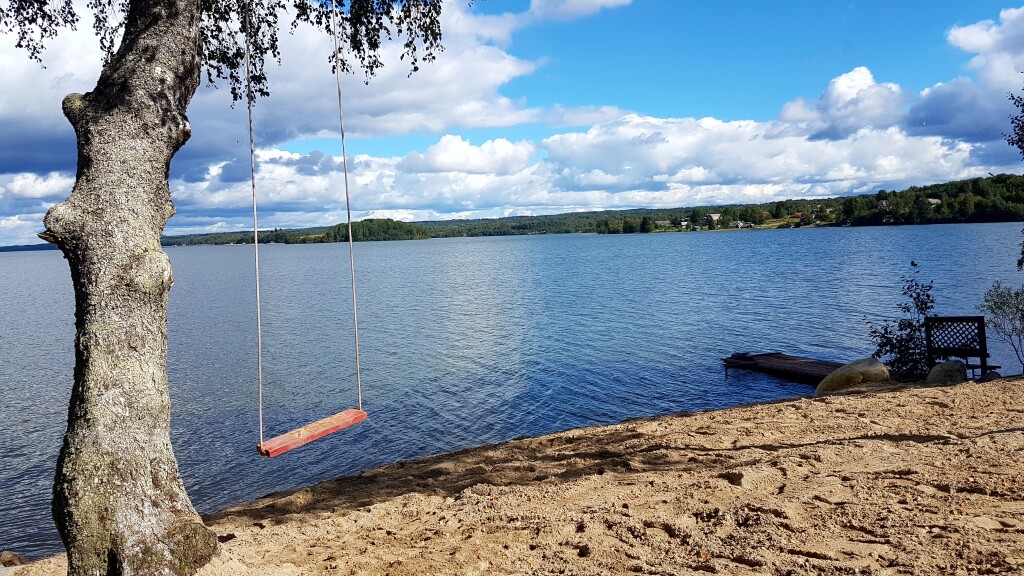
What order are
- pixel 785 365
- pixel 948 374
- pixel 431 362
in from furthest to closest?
pixel 431 362, pixel 785 365, pixel 948 374

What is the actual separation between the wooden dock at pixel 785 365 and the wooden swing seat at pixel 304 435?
606 inches

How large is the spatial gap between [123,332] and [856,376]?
1366cm

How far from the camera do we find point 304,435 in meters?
6.64

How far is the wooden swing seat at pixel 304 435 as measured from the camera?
251 inches

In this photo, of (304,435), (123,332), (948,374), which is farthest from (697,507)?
(948,374)

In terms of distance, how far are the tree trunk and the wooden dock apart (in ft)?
58.4

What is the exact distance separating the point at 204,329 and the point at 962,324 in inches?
1226

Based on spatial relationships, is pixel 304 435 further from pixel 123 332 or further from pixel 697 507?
pixel 697 507

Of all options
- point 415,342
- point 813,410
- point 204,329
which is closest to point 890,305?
point 415,342

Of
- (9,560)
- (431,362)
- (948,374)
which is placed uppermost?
(948,374)

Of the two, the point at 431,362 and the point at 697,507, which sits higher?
the point at 697,507

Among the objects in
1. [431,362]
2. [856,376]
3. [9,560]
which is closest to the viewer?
[9,560]

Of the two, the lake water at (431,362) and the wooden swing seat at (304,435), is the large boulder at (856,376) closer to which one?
the lake water at (431,362)

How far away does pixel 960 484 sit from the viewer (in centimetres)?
578
